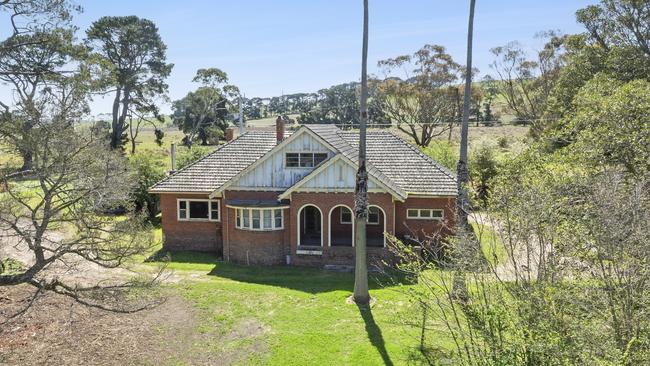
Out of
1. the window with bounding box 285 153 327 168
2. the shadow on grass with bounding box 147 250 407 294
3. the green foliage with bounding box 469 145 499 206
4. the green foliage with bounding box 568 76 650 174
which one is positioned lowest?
the shadow on grass with bounding box 147 250 407 294

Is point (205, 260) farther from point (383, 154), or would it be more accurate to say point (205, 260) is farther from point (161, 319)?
point (383, 154)

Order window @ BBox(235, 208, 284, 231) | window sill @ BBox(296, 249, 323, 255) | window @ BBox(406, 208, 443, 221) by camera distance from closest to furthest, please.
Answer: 1. window sill @ BBox(296, 249, 323, 255)
2. window @ BBox(235, 208, 284, 231)
3. window @ BBox(406, 208, 443, 221)

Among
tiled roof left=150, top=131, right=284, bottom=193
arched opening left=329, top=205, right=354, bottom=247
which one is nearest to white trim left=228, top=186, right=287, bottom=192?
tiled roof left=150, top=131, right=284, bottom=193

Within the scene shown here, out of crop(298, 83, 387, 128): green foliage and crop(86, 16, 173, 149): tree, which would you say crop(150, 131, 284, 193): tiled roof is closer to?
crop(86, 16, 173, 149): tree

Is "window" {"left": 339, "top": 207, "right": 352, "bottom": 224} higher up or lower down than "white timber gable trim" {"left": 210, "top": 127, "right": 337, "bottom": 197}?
lower down

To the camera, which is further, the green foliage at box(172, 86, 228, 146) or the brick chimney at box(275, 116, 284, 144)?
the green foliage at box(172, 86, 228, 146)

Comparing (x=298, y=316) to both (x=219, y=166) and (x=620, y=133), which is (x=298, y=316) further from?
(x=219, y=166)

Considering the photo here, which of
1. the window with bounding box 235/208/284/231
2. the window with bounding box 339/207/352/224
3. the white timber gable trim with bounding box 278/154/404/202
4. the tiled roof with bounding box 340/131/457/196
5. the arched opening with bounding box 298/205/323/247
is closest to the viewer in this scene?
the white timber gable trim with bounding box 278/154/404/202

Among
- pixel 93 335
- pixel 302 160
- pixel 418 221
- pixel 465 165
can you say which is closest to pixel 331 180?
pixel 302 160
